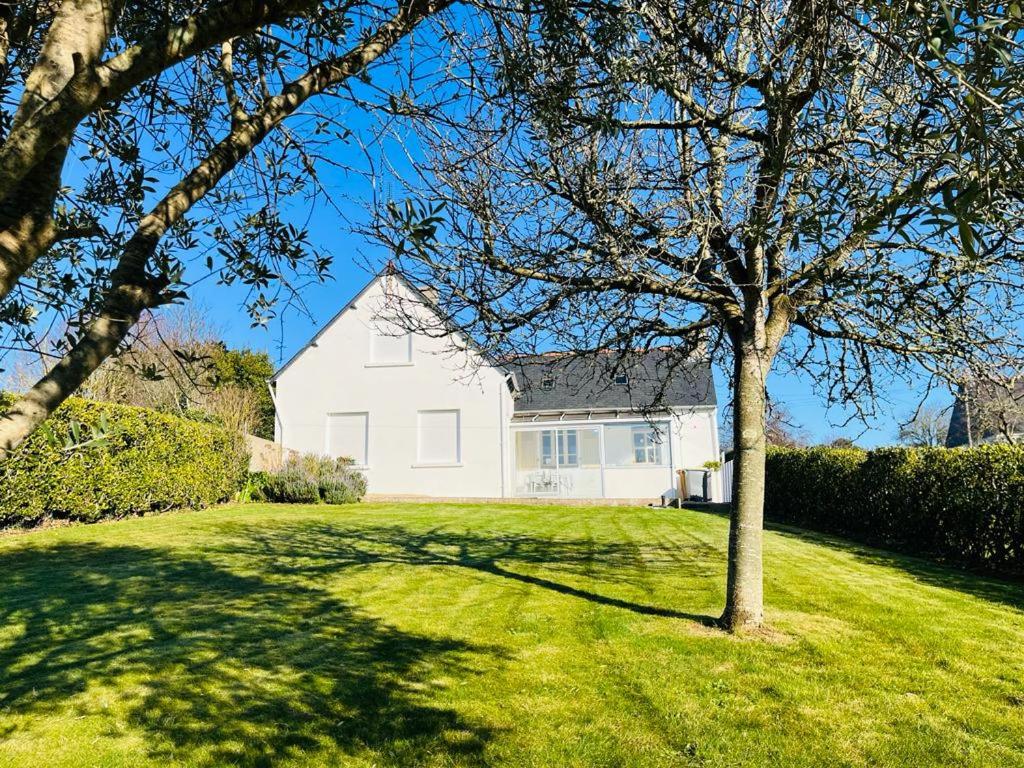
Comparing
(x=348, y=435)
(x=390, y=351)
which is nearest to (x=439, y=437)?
(x=348, y=435)

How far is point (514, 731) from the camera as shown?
152 inches

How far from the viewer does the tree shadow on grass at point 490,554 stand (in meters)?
8.12

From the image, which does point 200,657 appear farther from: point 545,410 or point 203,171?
point 545,410

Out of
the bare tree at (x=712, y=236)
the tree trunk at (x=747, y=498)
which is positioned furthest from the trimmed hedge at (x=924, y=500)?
the tree trunk at (x=747, y=498)

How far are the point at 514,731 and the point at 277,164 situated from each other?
157 inches

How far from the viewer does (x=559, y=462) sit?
23.4 m

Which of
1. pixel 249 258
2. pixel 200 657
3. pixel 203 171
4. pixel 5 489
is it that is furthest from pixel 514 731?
pixel 5 489

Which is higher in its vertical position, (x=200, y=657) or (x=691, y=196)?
(x=691, y=196)

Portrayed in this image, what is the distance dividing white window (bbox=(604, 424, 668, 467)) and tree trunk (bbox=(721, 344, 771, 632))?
17316 mm

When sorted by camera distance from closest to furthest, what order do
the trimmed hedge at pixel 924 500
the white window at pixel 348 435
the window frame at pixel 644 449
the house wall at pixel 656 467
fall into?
the trimmed hedge at pixel 924 500 → the white window at pixel 348 435 → the house wall at pixel 656 467 → the window frame at pixel 644 449

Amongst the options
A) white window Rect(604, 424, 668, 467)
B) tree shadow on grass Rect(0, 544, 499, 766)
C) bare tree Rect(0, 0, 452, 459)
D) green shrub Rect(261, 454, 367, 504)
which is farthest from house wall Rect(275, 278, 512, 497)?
bare tree Rect(0, 0, 452, 459)

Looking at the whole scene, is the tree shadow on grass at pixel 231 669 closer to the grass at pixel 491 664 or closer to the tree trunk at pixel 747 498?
the grass at pixel 491 664

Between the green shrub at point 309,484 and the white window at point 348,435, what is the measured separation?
304 centimetres

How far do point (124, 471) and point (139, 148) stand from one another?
418 inches
